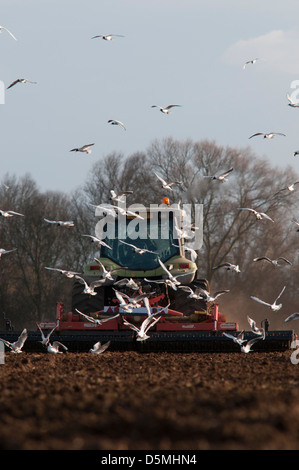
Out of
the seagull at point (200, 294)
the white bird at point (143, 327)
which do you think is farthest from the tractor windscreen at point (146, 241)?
the white bird at point (143, 327)

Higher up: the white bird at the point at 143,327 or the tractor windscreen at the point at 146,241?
the tractor windscreen at the point at 146,241

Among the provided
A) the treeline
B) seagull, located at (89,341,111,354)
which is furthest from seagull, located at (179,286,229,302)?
the treeline

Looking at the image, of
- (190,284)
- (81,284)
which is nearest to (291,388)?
(190,284)

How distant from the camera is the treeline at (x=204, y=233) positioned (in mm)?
40594

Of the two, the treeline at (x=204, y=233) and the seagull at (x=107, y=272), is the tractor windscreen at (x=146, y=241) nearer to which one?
the seagull at (x=107, y=272)

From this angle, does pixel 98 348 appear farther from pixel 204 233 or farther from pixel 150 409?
pixel 204 233

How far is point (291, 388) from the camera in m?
8.37

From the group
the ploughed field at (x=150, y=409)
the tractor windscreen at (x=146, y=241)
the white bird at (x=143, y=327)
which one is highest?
the tractor windscreen at (x=146, y=241)

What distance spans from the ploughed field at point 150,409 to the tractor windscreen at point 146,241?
5555 mm

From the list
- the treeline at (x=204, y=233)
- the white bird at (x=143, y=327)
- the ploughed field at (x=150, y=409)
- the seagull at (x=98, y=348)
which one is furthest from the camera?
the treeline at (x=204, y=233)

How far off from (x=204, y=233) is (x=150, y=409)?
1346 inches

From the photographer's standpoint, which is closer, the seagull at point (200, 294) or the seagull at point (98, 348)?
the seagull at point (98, 348)

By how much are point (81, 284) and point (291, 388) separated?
9137mm

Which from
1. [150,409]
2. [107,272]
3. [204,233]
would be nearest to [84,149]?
[107,272]
